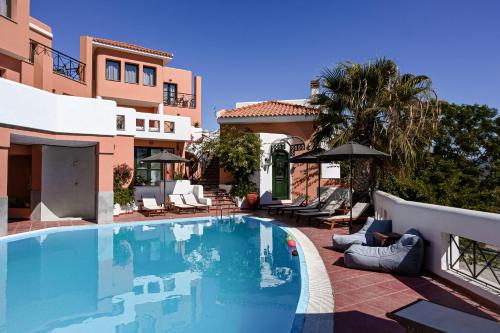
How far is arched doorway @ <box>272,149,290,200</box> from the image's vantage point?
72.1 ft

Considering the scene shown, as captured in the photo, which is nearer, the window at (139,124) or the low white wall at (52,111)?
the low white wall at (52,111)

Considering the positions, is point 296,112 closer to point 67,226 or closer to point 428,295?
point 67,226

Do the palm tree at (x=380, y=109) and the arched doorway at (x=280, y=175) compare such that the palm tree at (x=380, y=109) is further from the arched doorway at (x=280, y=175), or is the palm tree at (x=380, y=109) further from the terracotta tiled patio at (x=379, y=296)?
the arched doorway at (x=280, y=175)

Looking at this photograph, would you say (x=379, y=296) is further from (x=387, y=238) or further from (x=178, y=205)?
(x=178, y=205)

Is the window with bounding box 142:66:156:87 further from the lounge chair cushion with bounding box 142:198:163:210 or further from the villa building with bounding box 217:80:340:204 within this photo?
the lounge chair cushion with bounding box 142:198:163:210

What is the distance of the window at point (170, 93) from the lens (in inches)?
1089

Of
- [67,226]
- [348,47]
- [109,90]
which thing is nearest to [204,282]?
[67,226]

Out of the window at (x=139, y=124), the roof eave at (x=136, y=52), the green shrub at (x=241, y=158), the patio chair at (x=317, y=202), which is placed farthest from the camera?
the roof eave at (x=136, y=52)

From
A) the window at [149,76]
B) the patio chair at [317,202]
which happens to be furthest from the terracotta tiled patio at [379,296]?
the window at [149,76]

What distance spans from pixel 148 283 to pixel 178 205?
11.2m

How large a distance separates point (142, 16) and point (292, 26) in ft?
24.5

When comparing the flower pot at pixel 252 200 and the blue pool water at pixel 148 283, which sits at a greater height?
the flower pot at pixel 252 200

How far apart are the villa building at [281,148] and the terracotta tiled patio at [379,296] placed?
1284 centimetres

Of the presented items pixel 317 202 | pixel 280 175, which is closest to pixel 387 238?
pixel 317 202
